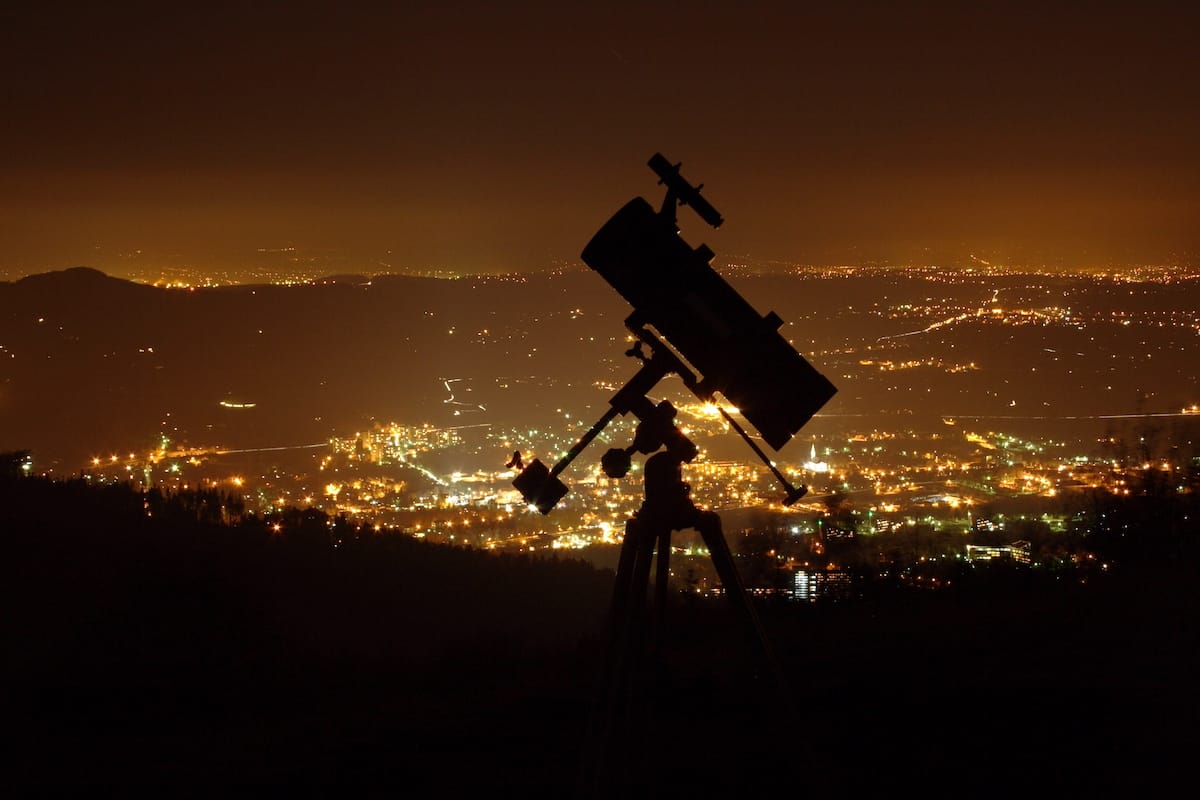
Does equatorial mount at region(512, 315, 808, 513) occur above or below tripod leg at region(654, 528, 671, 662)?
above

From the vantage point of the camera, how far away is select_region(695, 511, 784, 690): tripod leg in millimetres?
4465

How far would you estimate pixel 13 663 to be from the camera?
7684mm

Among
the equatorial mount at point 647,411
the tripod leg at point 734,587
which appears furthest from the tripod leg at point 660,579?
the equatorial mount at point 647,411

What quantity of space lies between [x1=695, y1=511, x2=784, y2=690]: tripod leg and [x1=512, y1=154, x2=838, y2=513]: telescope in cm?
30

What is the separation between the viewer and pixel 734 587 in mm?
4527

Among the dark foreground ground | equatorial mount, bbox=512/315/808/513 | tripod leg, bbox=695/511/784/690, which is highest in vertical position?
equatorial mount, bbox=512/315/808/513

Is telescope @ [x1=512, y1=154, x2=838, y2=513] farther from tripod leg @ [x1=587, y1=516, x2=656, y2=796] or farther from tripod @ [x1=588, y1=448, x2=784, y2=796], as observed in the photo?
tripod leg @ [x1=587, y1=516, x2=656, y2=796]

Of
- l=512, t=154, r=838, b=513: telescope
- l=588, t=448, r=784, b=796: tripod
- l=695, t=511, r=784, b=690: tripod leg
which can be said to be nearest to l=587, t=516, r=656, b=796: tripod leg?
l=588, t=448, r=784, b=796: tripod

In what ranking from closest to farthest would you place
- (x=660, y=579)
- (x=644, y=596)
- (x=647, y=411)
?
1. (x=647, y=411)
2. (x=644, y=596)
3. (x=660, y=579)

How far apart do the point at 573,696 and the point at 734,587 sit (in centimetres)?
254

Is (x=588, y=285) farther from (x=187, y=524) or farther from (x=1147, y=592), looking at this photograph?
(x=1147, y=592)

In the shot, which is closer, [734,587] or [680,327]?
[680,327]

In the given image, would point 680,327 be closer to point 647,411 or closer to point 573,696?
point 647,411

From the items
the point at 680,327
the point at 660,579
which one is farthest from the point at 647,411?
the point at 660,579
